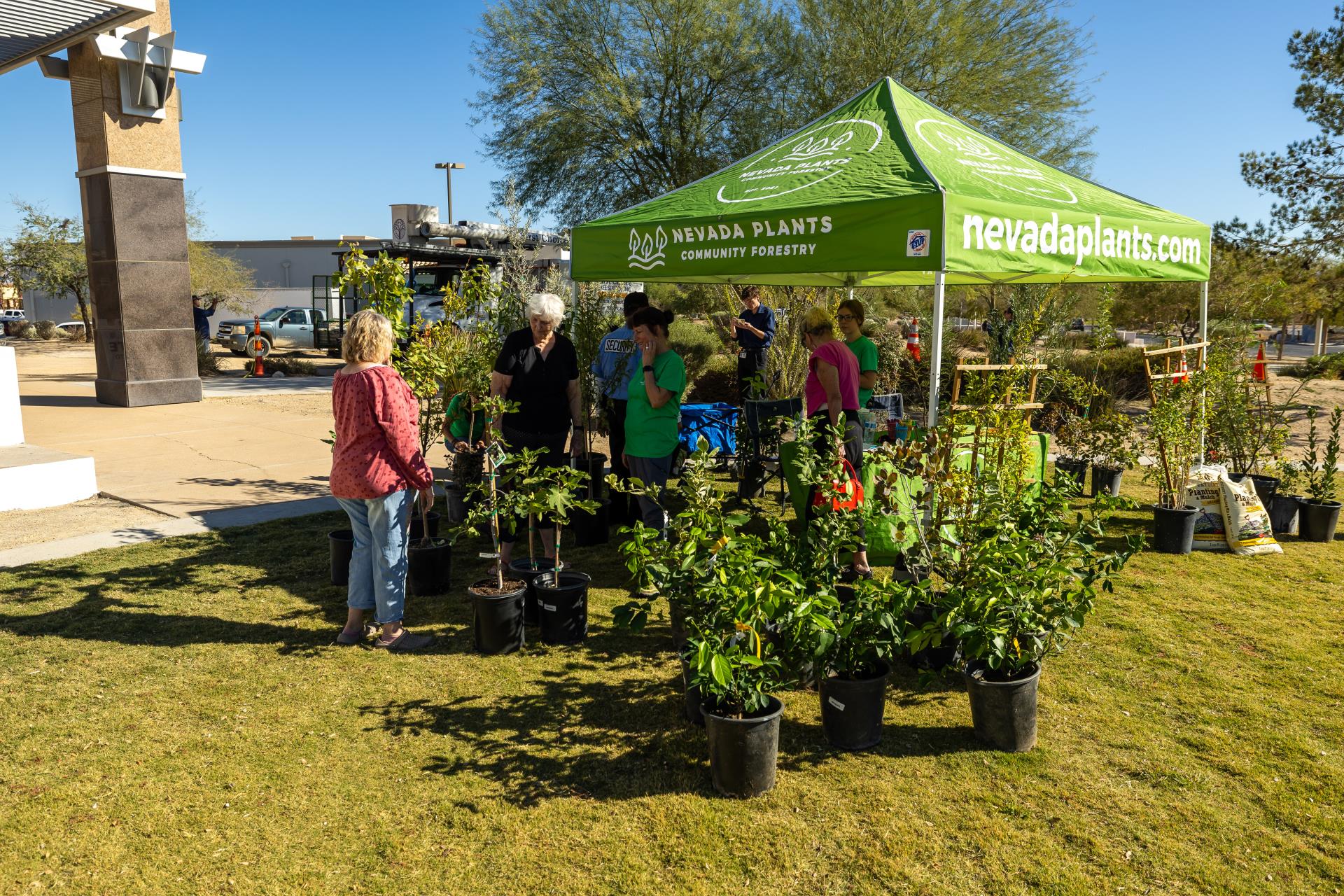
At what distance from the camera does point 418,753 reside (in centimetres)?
359

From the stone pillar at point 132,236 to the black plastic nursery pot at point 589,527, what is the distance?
33.0 feet

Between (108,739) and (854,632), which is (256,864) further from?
(854,632)

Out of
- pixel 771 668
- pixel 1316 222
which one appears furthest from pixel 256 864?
pixel 1316 222

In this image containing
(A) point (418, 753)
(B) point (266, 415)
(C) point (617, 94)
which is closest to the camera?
(A) point (418, 753)

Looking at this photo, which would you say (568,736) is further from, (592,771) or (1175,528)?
(1175,528)

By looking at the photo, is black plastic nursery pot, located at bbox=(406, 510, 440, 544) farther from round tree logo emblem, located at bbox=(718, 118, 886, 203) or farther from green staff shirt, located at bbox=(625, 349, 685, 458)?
round tree logo emblem, located at bbox=(718, 118, 886, 203)

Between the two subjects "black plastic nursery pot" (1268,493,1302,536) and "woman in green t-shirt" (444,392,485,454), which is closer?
"woman in green t-shirt" (444,392,485,454)

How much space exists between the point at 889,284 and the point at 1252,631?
457 centimetres

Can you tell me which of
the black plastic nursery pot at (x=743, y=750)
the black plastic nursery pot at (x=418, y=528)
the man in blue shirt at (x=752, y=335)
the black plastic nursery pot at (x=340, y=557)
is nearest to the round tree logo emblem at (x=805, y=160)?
the black plastic nursery pot at (x=418, y=528)

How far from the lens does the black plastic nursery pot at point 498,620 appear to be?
14.7 ft

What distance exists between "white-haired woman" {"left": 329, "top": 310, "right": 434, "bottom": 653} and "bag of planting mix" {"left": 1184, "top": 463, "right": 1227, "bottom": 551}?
17.9 ft

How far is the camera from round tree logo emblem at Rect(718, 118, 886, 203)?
5555 millimetres

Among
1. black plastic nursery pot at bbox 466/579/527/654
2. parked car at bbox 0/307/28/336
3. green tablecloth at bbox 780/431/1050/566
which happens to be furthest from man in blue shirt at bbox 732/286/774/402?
parked car at bbox 0/307/28/336

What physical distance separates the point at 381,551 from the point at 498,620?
66cm
